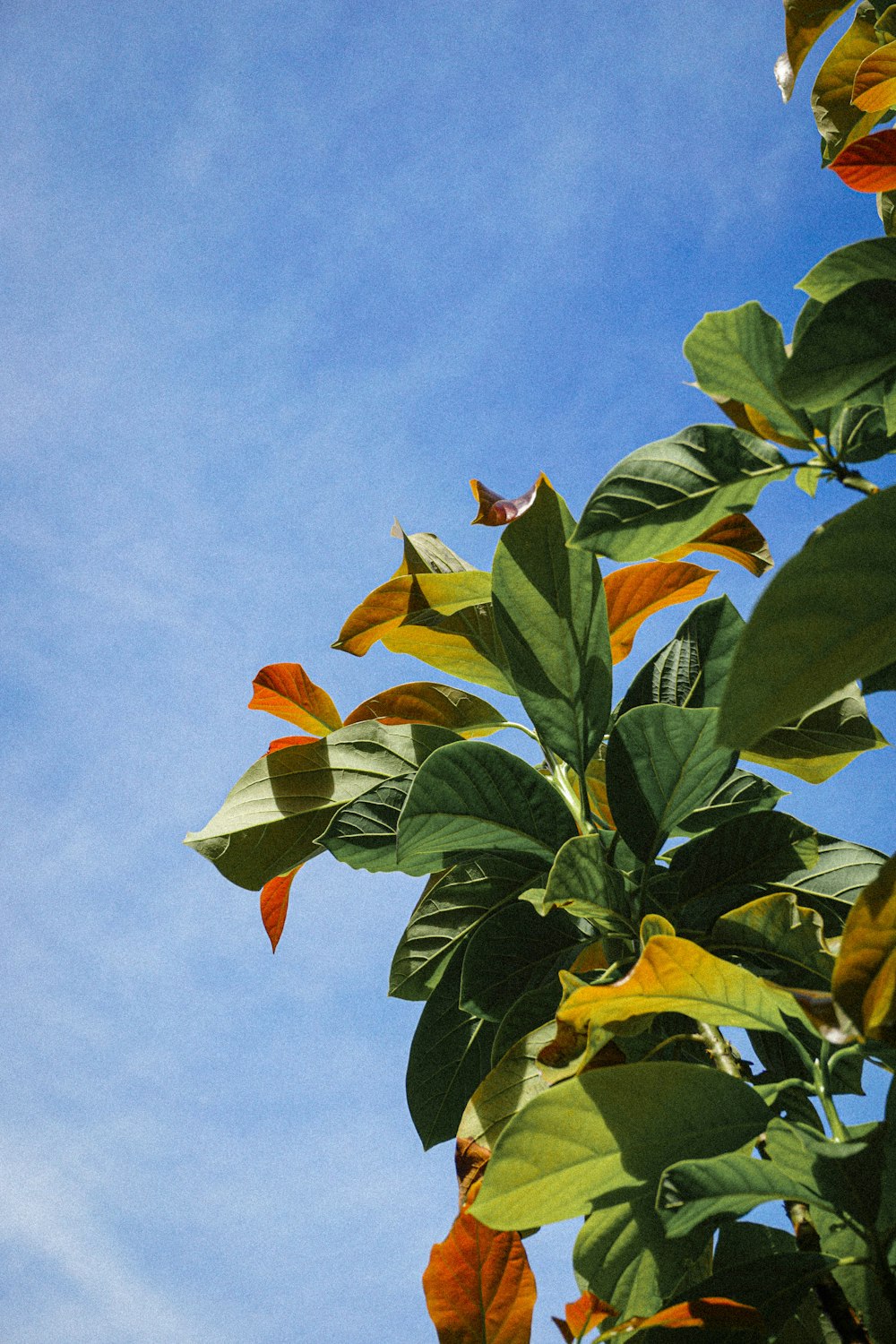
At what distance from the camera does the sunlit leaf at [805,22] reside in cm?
127

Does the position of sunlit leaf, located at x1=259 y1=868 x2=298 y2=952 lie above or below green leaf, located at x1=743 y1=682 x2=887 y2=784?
above

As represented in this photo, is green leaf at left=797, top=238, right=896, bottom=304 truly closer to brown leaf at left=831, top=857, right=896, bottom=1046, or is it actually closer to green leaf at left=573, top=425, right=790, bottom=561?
green leaf at left=573, top=425, right=790, bottom=561

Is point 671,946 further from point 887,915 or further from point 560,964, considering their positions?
point 560,964

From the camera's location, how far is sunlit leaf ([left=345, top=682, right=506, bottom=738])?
109cm

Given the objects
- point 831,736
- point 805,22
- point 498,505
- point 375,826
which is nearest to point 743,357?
point 498,505

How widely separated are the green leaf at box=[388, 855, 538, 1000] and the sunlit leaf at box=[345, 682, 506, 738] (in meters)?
0.18

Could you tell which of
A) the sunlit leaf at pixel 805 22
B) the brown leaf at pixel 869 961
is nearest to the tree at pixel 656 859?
the brown leaf at pixel 869 961

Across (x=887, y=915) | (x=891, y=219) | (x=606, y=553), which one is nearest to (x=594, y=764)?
(x=606, y=553)

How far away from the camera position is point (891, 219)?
47.0 inches

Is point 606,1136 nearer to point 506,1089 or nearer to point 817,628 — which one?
point 506,1089

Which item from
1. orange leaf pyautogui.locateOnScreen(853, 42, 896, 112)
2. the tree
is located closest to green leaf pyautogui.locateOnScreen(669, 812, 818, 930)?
the tree

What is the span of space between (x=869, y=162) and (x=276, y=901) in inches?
39.4

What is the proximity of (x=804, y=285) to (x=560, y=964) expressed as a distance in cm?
61

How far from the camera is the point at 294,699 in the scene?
1193 millimetres
